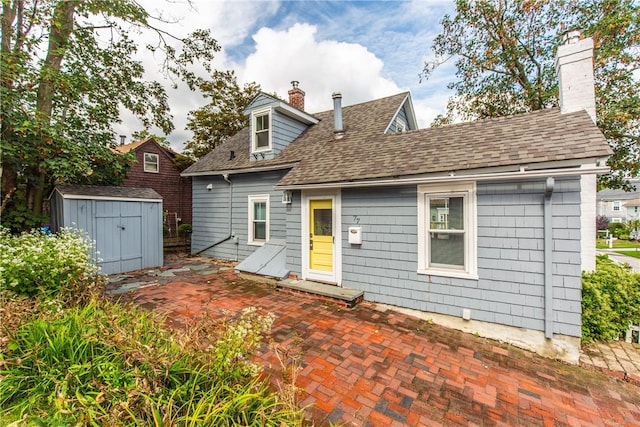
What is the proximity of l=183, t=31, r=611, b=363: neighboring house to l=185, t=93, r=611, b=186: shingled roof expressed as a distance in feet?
0.10

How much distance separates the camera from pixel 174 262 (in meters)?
9.35

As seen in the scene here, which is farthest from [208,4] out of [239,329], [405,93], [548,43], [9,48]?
[548,43]

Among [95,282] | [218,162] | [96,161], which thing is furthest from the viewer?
[218,162]

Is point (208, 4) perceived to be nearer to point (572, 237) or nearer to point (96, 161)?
point (96, 161)

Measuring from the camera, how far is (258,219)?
8977 mm

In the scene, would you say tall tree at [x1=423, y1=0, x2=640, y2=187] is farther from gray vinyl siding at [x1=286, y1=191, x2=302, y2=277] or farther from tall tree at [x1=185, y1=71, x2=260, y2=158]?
tall tree at [x1=185, y1=71, x2=260, y2=158]

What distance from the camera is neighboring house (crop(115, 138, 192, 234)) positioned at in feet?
49.9

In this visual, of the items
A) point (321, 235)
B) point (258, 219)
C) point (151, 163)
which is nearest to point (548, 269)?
A: point (321, 235)

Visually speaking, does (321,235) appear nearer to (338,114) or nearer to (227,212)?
(338,114)

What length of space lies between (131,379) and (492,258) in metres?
5.00

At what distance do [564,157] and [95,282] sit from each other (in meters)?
7.68

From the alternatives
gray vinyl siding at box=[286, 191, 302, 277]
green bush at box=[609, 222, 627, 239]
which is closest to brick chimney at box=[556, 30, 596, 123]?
gray vinyl siding at box=[286, 191, 302, 277]

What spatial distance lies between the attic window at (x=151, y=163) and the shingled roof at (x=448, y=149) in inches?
433

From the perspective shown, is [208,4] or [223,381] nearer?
[223,381]
